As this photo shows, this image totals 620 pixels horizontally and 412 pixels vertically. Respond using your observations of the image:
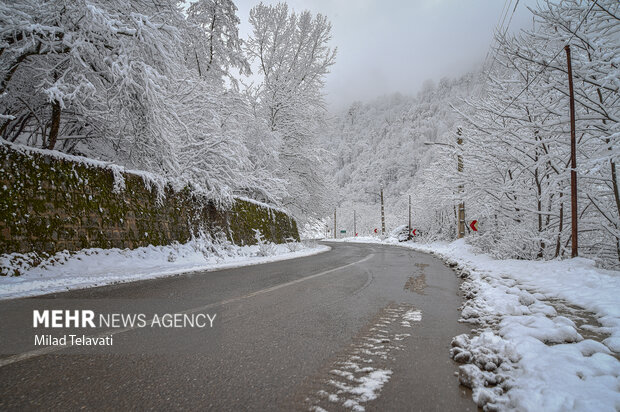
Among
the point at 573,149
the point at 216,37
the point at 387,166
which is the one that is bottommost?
the point at 573,149

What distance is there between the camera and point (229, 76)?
17016 millimetres

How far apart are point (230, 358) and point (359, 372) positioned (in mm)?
1031

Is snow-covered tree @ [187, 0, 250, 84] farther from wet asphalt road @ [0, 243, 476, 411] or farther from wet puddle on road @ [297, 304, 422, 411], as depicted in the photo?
wet puddle on road @ [297, 304, 422, 411]

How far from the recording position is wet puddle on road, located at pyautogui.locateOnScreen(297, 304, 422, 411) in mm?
1961

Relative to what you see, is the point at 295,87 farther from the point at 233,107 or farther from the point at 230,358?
the point at 230,358

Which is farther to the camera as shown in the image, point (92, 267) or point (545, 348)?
point (92, 267)

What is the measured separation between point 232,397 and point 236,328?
1412 millimetres

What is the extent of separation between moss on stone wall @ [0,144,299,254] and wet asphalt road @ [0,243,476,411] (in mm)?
2718

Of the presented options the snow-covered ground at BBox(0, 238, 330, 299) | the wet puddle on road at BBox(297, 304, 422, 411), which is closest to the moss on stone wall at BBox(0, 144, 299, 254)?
the snow-covered ground at BBox(0, 238, 330, 299)

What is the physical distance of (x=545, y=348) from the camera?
2.68 m

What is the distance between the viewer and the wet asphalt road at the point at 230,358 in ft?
6.34

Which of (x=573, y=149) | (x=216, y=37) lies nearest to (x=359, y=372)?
(x=573, y=149)

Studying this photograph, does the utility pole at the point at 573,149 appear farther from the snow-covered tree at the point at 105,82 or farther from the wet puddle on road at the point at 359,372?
the snow-covered tree at the point at 105,82

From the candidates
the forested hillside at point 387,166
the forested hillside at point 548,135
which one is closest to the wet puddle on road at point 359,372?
the forested hillside at point 548,135
